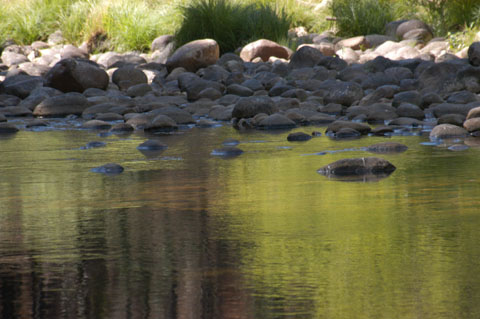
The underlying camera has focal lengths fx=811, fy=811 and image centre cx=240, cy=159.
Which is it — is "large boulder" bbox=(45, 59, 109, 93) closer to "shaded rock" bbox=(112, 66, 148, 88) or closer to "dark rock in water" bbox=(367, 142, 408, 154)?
"shaded rock" bbox=(112, 66, 148, 88)

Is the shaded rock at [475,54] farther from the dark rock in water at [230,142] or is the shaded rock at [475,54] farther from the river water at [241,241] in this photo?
the river water at [241,241]

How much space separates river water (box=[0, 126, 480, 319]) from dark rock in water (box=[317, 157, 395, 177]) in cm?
14

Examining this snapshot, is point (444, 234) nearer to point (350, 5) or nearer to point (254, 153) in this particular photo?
point (254, 153)

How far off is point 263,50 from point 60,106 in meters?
4.61

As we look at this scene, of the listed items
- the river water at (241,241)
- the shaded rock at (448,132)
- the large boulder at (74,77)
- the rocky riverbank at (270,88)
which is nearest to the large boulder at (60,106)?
the rocky riverbank at (270,88)

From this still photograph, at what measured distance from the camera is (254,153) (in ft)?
17.1

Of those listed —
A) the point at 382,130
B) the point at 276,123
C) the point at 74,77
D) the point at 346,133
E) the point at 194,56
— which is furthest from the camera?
→ the point at 194,56

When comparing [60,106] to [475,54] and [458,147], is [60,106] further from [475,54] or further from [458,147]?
[458,147]

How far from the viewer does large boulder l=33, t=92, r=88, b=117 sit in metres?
8.96

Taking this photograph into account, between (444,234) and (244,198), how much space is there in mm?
1065

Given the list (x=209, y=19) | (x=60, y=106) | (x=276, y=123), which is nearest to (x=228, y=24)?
(x=209, y=19)

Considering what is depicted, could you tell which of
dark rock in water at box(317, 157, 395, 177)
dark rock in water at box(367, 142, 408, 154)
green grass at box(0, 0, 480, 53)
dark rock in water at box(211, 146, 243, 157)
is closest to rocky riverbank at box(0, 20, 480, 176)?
green grass at box(0, 0, 480, 53)

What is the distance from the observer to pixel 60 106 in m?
9.05

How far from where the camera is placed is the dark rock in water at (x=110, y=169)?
4473 millimetres
